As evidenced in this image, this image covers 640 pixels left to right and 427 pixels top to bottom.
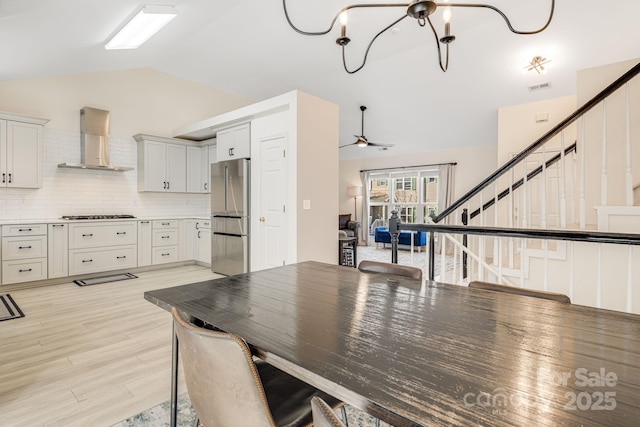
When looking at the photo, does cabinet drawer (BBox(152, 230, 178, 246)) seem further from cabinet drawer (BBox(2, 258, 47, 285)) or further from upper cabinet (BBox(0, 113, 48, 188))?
upper cabinet (BBox(0, 113, 48, 188))

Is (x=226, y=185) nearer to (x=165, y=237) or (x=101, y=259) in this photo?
(x=165, y=237)

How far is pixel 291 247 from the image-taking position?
391 centimetres

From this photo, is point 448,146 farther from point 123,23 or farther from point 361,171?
point 123,23

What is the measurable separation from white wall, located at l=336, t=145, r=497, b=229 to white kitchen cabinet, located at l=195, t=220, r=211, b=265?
5356 mm

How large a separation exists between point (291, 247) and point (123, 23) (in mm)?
2982

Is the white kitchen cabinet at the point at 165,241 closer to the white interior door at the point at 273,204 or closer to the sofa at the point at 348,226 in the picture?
the white interior door at the point at 273,204

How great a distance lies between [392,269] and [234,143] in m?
3.78

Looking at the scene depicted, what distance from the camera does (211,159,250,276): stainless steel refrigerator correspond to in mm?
4648

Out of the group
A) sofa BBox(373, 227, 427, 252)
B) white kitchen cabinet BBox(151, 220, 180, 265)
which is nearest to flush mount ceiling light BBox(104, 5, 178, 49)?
white kitchen cabinet BBox(151, 220, 180, 265)

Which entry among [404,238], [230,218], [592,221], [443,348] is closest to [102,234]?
[230,218]

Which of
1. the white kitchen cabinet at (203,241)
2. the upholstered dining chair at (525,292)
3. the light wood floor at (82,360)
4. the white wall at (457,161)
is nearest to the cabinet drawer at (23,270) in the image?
the light wood floor at (82,360)

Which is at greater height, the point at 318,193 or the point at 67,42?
the point at 67,42

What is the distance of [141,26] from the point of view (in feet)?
11.3

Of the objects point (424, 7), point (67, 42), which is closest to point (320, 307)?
point (424, 7)
